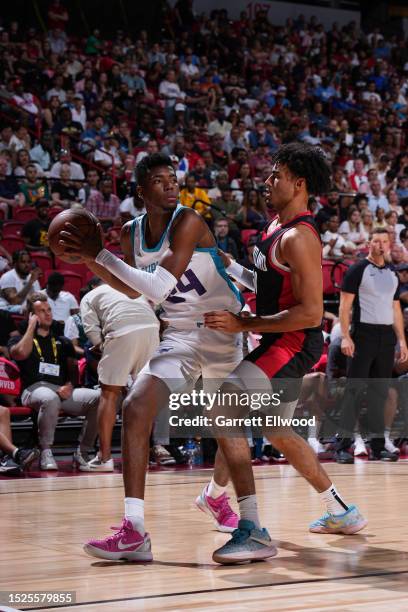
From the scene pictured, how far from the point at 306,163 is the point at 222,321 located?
93 centimetres

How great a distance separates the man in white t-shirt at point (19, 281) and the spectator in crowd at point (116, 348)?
2211 millimetres

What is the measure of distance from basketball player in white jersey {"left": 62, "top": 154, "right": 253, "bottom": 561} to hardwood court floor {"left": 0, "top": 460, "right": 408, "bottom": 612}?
0.27 m

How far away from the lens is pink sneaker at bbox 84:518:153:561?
168 inches

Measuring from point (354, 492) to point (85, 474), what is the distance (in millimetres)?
2490

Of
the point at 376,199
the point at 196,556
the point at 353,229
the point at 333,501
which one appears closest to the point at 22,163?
the point at 353,229

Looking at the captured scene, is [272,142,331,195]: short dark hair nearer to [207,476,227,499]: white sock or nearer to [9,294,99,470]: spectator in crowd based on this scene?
[207,476,227,499]: white sock

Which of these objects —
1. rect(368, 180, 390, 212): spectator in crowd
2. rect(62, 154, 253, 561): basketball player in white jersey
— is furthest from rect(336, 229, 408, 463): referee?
rect(368, 180, 390, 212): spectator in crowd

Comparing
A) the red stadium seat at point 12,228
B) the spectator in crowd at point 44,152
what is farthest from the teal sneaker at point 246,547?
the spectator in crowd at point 44,152

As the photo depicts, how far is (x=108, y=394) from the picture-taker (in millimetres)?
8211

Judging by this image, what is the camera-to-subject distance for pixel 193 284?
4824mm

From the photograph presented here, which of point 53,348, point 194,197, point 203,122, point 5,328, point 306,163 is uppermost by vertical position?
point 203,122

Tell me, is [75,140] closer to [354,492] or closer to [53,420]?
[53,420]

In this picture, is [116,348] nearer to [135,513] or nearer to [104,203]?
[135,513]

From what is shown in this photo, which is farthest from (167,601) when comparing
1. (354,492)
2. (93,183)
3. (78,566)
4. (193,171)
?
(193,171)
